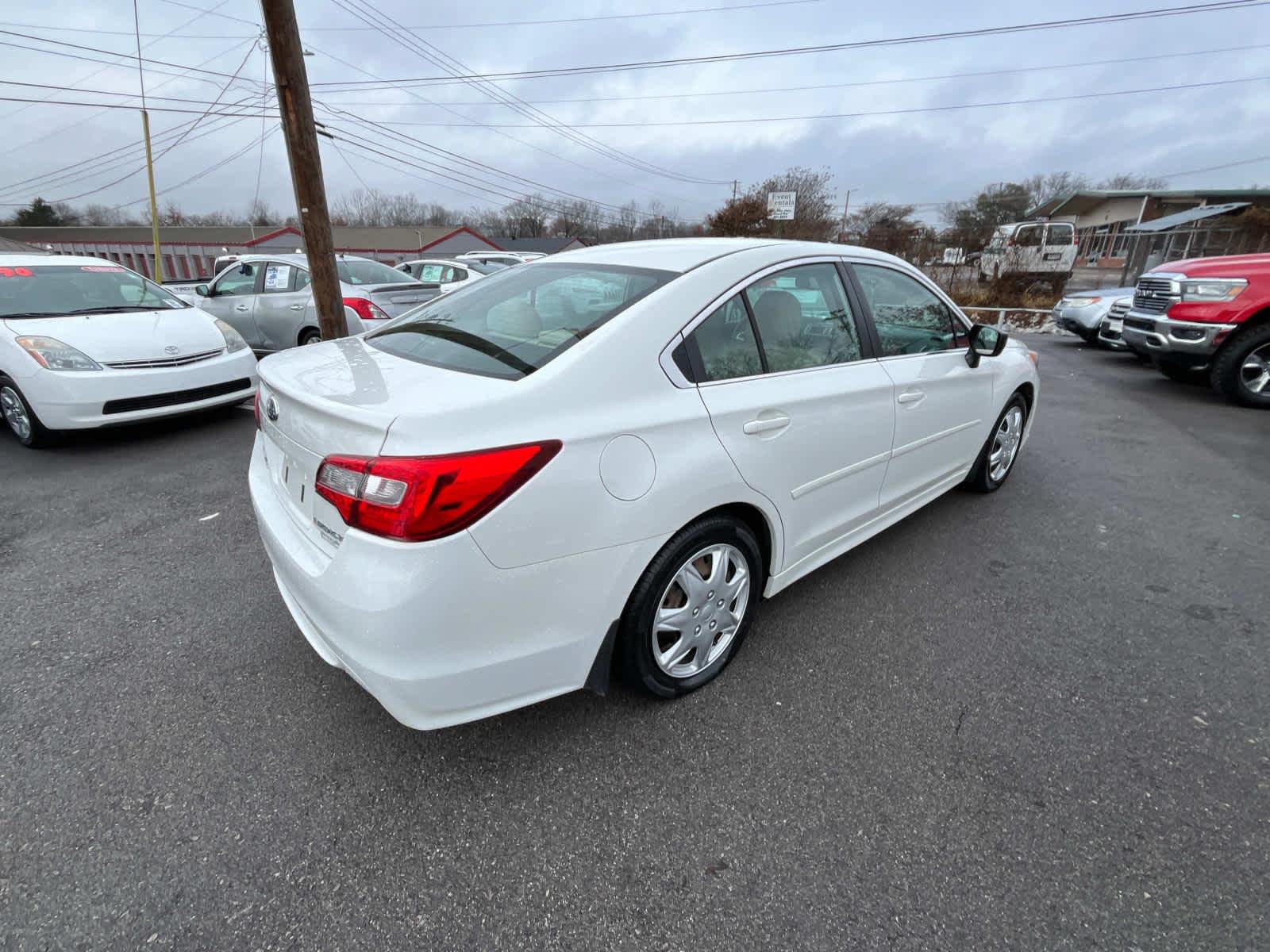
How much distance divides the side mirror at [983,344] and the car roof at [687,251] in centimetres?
96

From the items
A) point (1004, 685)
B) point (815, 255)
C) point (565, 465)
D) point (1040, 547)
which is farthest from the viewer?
point (1040, 547)

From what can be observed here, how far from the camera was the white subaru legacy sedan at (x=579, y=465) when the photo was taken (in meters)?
1.58

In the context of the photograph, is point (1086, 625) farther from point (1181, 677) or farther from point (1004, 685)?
point (1004, 685)

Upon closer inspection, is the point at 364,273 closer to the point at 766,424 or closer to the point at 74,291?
the point at 74,291

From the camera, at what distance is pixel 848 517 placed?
2750mm

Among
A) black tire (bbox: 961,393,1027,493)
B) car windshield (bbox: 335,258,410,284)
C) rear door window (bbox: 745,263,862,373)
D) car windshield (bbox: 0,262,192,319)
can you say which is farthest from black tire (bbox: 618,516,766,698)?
car windshield (bbox: 335,258,410,284)

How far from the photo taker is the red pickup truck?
20.7 feet

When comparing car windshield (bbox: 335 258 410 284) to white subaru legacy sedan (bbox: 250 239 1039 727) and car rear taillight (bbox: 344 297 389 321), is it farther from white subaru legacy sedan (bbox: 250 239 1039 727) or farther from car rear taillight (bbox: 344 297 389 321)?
white subaru legacy sedan (bbox: 250 239 1039 727)

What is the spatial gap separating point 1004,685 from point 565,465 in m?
1.98

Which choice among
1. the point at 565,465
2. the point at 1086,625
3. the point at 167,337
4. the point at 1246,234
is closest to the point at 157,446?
the point at 167,337

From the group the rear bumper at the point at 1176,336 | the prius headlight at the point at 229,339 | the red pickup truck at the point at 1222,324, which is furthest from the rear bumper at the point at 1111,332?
the prius headlight at the point at 229,339

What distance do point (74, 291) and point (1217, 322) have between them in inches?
438

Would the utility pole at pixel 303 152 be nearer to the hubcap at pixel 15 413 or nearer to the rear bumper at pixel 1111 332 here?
the hubcap at pixel 15 413

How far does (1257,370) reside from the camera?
6512 millimetres
